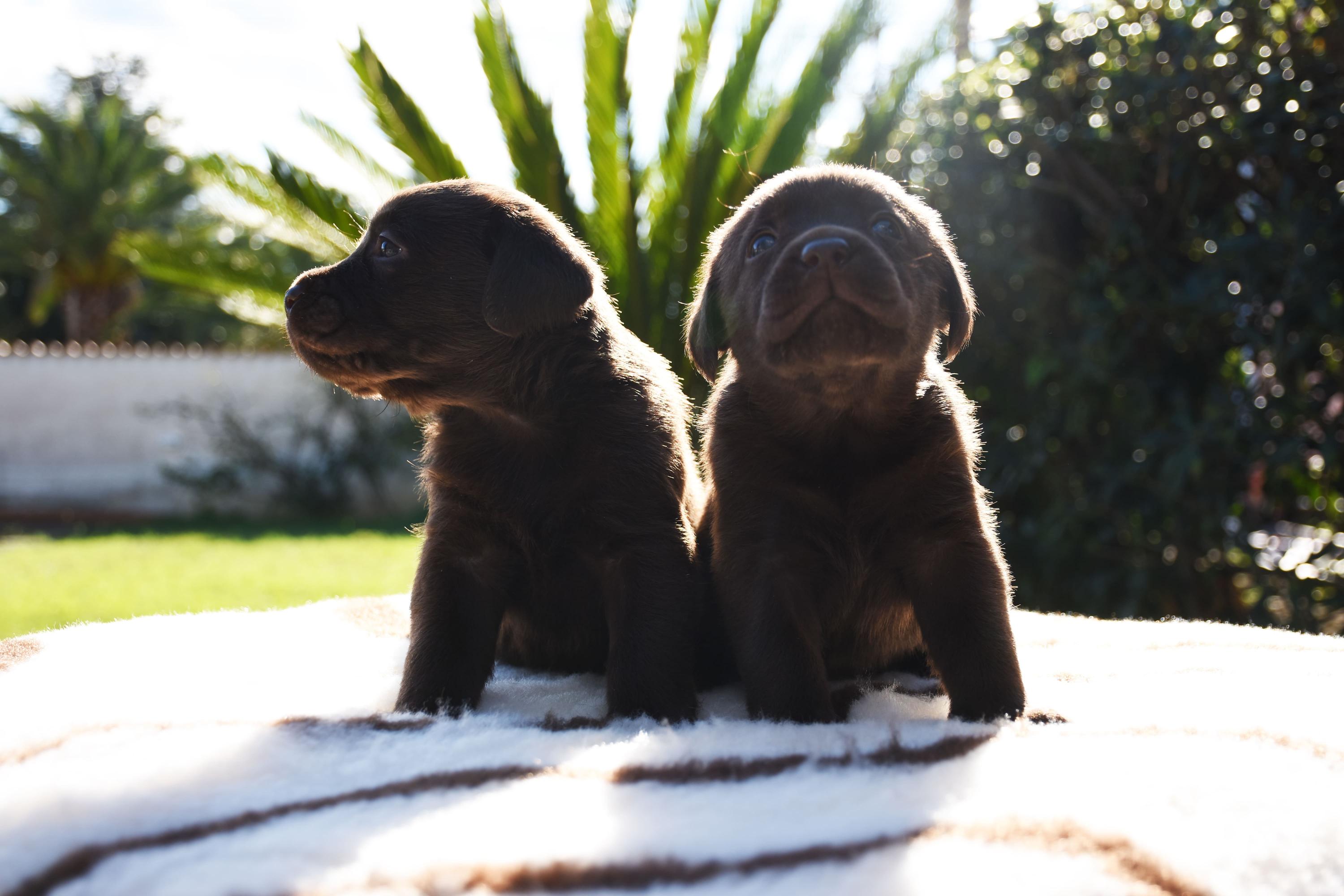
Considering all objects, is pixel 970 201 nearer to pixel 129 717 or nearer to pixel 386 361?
pixel 386 361

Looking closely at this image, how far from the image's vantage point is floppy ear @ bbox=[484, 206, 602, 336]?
230 centimetres

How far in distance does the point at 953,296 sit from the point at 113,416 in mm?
16052

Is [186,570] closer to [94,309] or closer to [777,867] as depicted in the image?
[777,867]

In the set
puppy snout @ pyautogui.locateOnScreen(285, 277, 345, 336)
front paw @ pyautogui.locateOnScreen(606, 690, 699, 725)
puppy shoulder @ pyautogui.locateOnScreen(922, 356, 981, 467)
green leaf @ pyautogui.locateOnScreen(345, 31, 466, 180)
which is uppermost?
green leaf @ pyautogui.locateOnScreen(345, 31, 466, 180)

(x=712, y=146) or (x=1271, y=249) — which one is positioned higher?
(x=712, y=146)

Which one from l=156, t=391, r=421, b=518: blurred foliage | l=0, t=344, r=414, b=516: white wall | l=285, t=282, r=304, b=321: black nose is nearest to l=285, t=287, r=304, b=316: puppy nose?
l=285, t=282, r=304, b=321: black nose

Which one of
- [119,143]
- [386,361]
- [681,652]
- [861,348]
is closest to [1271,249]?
[861,348]

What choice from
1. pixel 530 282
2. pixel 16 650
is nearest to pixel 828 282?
pixel 530 282

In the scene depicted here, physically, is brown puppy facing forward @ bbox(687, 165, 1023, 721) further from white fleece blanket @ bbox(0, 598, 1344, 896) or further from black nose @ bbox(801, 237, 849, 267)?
white fleece blanket @ bbox(0, 598, 1344, 896)

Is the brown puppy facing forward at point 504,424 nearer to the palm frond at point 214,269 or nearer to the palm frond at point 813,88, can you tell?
the palm frond at point 813,88

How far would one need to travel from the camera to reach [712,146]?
633 centimetres

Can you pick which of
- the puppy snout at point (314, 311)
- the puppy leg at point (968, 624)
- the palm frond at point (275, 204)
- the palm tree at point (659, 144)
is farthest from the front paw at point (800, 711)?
the palm frond at point (275, 204)

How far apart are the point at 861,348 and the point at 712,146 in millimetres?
4583

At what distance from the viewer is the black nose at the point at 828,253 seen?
2.03 meters
